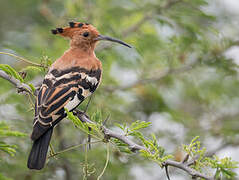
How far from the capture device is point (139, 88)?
533cm

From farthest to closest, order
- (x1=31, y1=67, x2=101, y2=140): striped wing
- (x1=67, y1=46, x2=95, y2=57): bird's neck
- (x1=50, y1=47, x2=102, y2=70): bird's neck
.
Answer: (x1=67, y1=46, x2=95, y2=57): bird's neck
(x1=50, y1=47, x2=102, y2=70): bird's neck
(x1=31, y1=67, x2=101, y2=140): striped wing

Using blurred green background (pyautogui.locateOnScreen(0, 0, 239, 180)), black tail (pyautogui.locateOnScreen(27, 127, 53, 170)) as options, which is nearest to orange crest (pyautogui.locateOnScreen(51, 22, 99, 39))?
blurred green background (pyautogui.locateOnScreen(0, 0, 239, 180))

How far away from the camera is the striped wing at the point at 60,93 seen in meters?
2.97

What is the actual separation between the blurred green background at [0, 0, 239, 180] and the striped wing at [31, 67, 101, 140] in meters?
0.39

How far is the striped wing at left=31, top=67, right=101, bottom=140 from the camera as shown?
2973 mm

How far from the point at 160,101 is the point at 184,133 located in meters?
0.62

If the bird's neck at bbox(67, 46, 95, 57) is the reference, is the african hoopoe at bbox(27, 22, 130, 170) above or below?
below

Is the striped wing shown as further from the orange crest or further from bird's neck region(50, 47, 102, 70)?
the orange crest

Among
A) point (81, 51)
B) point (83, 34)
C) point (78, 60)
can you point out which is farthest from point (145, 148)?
point (83, 34)

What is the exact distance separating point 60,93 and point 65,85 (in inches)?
5.3

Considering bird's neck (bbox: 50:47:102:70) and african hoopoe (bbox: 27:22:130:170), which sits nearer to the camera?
african hoopoe (bbox: 27:22:130:170)

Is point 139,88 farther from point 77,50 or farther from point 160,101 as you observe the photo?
point 77,50

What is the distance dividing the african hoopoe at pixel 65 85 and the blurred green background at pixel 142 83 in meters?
0.38

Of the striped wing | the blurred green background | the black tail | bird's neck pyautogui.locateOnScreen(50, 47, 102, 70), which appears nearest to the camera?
the black tail
